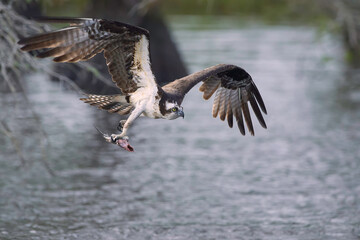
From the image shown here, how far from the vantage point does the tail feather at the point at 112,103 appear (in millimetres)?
6961

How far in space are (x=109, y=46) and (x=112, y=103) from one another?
725 millimetres

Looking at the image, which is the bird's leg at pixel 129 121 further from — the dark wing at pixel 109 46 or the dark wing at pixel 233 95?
the dark wing at pixel 233 95

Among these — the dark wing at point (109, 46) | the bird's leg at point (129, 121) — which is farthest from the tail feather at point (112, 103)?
the bird's leg at point (129, 121)

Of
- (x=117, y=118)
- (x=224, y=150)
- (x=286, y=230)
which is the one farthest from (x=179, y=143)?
(x=286, y=230)

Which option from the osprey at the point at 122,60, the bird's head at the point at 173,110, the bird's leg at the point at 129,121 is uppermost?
the osprey at the point at 122,60

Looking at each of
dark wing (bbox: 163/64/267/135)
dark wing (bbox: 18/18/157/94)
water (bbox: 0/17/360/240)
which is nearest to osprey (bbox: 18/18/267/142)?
dark wing (bbox: 18/18/157/94)

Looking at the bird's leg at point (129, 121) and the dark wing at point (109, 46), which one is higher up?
the dark wing at point (109, 46)

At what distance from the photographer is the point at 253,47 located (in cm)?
2533

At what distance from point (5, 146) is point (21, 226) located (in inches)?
170

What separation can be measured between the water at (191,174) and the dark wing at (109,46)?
6.35 ft

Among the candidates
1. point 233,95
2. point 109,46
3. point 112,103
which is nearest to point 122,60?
point 109,46

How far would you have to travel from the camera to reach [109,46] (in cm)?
656

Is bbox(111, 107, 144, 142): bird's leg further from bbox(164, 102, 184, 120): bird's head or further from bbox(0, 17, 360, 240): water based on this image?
bbox(0, 17, 360, 240): water

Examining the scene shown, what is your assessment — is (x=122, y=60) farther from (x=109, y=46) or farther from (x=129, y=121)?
(x=129, y=121)
